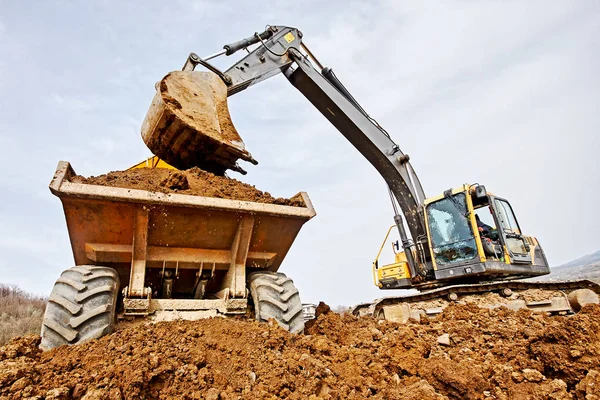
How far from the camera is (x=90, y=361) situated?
2.11m

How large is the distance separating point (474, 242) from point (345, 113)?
3329 millimetres

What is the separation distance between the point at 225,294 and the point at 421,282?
204 inches

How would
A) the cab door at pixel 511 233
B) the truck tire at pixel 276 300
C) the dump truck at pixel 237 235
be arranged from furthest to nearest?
the cab door at pixel 511 233, the truck tire at pixel 276 300, the dump truck at pixel 237 235

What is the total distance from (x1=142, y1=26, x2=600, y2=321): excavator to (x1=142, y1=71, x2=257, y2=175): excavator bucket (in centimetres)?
1

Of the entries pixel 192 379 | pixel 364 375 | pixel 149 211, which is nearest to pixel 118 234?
pixel 149 211

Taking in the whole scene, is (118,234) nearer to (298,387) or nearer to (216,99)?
(298,387)

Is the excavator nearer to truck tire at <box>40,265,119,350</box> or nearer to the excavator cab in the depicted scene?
the excavator cab

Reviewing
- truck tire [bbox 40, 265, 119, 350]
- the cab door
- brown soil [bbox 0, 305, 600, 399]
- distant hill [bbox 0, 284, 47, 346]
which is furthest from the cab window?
distant hill [bbox 0, 284, 47, 346]

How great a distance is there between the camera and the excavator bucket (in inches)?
157

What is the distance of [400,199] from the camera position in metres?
7.53

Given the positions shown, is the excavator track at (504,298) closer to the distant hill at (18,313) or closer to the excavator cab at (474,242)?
the excavator cab at (474,242)

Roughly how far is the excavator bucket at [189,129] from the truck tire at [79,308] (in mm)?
1754

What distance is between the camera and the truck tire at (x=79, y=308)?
2535 mm

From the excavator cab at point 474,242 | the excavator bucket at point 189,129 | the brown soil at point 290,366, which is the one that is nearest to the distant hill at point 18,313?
the excavator bucket at point 189,129
